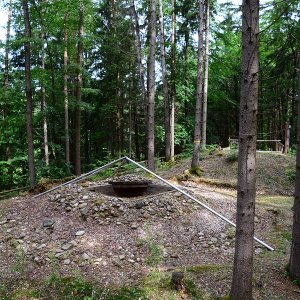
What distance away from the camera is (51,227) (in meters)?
6.59

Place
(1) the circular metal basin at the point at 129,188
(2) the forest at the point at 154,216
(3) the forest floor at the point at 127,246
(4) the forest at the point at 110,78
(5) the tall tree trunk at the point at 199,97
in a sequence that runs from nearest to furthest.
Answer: (2) the forest at the point at 154,216
(3) the forest floor at the point at 127,246
(1) the circular metal basin at the point at 129,188
(5) the tall tree trunk at the point at 199,97
(4) the forest at the point at 110,78

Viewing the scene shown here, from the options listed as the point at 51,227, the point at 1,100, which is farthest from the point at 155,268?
the point at 1,100

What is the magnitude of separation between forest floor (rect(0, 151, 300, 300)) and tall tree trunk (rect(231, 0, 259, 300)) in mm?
661

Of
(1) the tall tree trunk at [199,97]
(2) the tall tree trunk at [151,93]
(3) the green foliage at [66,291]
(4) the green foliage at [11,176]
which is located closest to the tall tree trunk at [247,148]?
(3) the green foliage at [66,291]

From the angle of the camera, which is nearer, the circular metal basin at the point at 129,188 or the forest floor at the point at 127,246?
the forest floor at the point at 127,246

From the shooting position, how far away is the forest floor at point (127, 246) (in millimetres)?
4434

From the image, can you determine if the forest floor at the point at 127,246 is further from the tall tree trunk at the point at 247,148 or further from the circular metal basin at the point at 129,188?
the tall tree trunk at the point at 247,148

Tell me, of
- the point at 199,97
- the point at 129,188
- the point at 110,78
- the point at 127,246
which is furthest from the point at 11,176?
the point at 127,246

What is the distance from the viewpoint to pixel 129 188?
26.6 ft

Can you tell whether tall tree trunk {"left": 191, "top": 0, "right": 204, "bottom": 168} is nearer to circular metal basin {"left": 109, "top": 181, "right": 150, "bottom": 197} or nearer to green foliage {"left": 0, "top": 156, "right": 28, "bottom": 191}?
circular metal basin {"left": 109, "top": 181, "right": 150, "bottom": 197}

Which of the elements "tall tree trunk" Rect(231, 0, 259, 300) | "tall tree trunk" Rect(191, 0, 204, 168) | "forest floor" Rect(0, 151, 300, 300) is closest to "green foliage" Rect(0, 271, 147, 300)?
"forest floor" Rect(0, 151, 300, 300)

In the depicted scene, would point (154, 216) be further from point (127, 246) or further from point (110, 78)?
point (110, 78)

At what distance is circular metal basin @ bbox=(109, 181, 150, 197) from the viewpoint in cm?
799

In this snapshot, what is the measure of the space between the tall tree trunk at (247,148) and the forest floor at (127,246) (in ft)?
2.17
